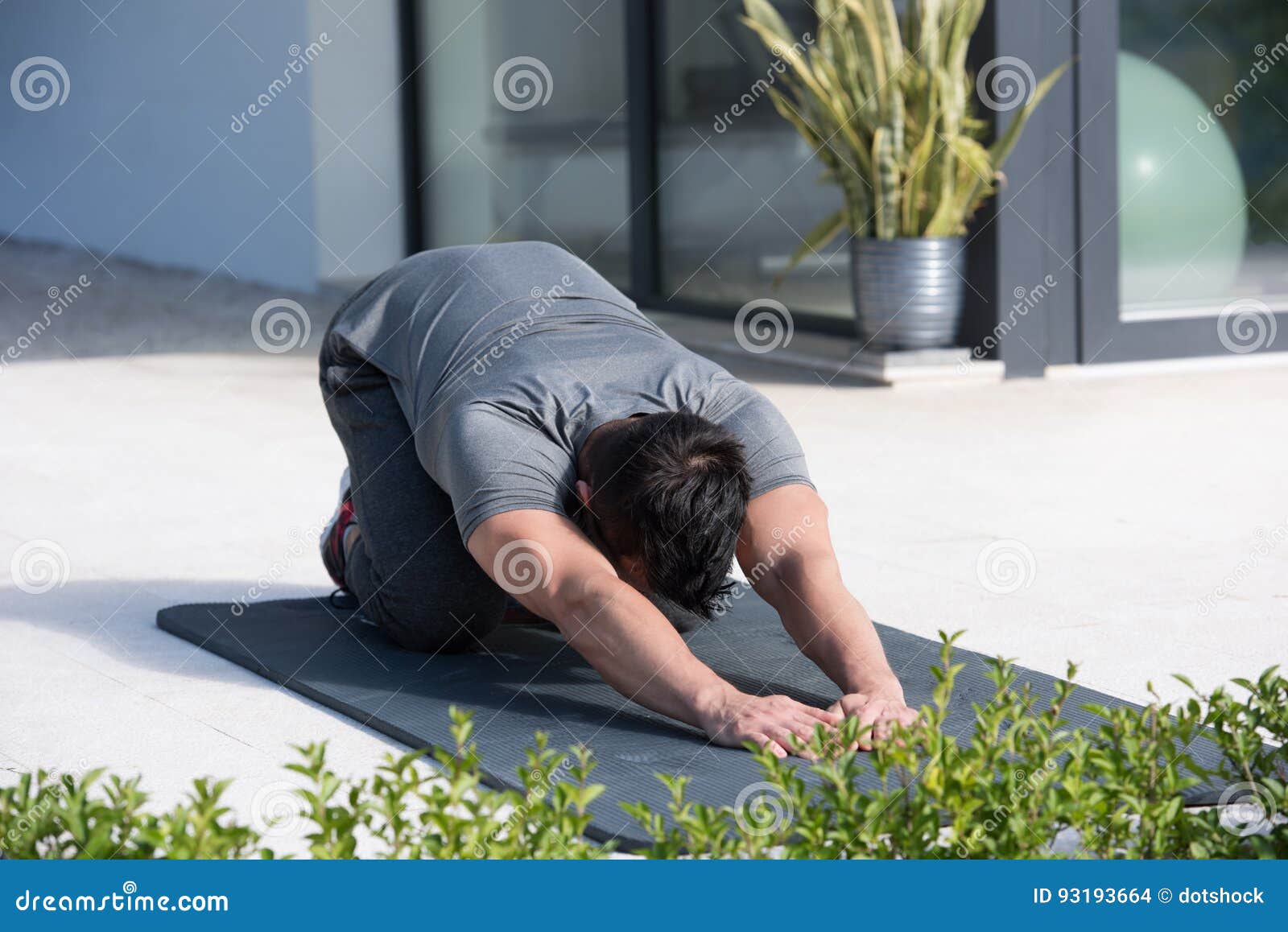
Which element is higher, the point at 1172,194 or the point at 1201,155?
the point at 1201,155

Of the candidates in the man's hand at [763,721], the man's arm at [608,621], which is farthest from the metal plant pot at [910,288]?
the man's hand at [763,721]

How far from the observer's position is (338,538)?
12.2ft

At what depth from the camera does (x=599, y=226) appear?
9.77 meters

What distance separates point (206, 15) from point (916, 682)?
31.6 ft

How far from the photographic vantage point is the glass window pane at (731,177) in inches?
321

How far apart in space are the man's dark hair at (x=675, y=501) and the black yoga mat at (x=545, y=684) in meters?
0.27

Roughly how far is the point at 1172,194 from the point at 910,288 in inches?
57.2

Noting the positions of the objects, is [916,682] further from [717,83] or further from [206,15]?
[206,15]

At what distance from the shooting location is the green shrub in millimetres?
1829

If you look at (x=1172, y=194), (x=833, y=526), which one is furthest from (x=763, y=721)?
(x=1172, y=194)

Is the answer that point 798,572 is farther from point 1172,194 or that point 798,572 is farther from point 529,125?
point 529,125

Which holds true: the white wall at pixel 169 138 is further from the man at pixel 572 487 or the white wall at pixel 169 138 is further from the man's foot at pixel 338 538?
the man at pixel 572 487

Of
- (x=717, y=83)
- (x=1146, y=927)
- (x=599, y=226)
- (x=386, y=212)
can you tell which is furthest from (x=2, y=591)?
(x=386, y=212)

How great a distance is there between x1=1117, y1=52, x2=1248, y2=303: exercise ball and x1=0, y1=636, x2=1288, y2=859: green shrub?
5.51 meters
